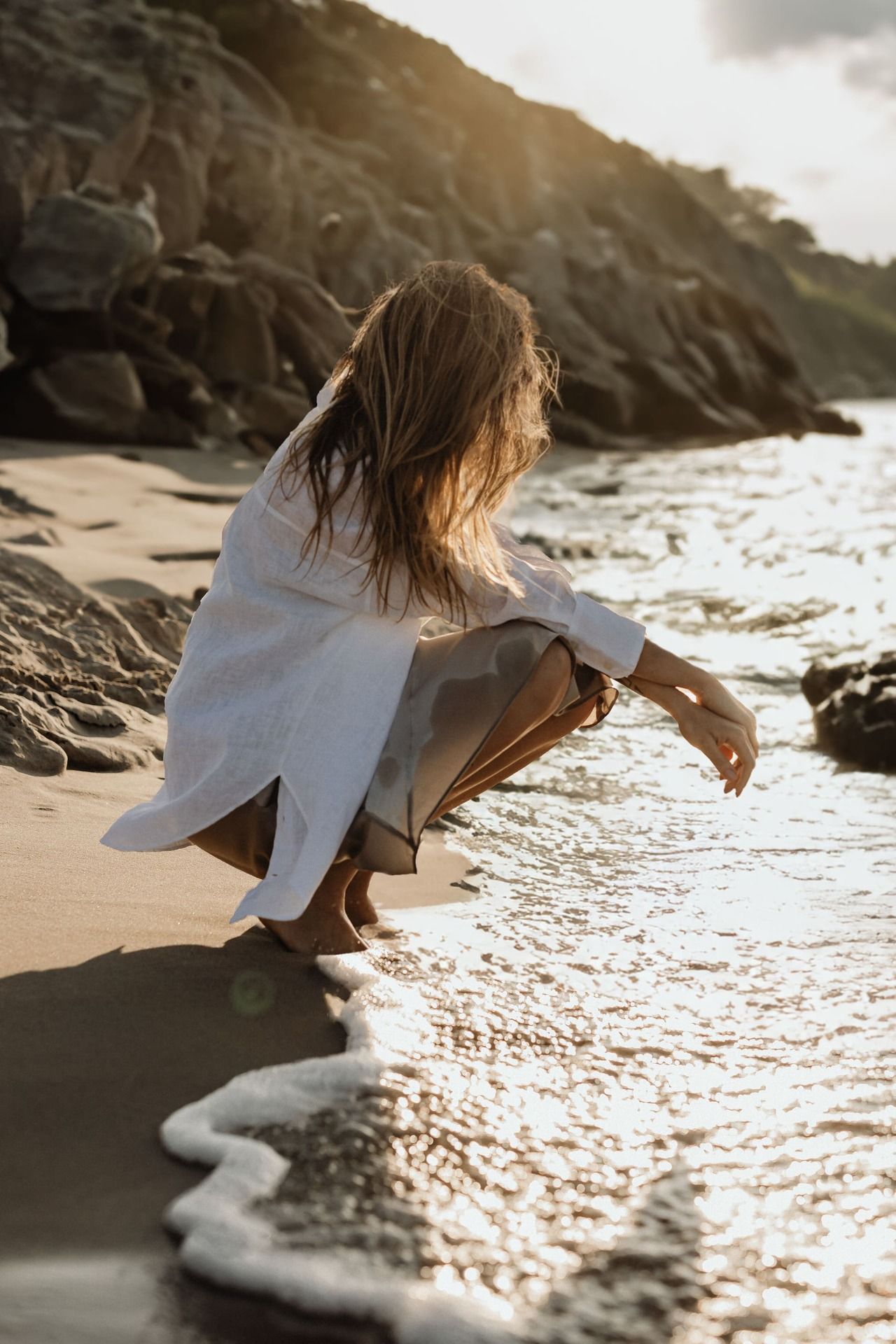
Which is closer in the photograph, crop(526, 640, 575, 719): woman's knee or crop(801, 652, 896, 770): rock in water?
crop(526, 640, 575, 719): woman's knee

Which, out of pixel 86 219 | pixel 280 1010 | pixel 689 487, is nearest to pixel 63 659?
pixel 280 1010

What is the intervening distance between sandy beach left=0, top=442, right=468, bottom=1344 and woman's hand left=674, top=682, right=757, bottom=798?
704mm

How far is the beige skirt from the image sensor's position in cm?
227

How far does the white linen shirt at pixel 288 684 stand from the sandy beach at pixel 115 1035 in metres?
0.17

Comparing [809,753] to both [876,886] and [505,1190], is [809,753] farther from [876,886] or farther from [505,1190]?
[505,1190]

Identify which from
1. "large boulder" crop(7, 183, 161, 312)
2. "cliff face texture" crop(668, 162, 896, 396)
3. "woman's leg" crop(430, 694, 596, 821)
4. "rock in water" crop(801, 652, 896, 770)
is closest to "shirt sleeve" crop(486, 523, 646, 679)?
"woman's leg" crop(430, 694, 596, 821)

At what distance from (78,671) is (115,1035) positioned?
2.03 meters

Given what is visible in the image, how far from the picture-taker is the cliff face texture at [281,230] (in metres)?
10.3

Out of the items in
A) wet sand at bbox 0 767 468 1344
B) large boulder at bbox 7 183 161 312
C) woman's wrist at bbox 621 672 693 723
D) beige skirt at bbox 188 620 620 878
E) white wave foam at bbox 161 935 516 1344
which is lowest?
wet sand at bbox 0 767 468 1344

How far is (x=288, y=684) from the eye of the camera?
229 cm

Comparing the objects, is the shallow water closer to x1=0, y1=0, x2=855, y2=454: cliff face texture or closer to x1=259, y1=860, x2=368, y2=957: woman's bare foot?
x1=259, y1=860, x2=368, y2=957: woman's bare foot

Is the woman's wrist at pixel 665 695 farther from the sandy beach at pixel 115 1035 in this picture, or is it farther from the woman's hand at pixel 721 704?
the sandy beach at pixel 115 1035

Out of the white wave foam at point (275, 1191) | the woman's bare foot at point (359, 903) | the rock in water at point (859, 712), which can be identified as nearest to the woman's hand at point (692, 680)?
the woman's bare foot at point (359, 903)

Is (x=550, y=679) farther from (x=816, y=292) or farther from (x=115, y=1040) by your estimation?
(x=816, y=292)
